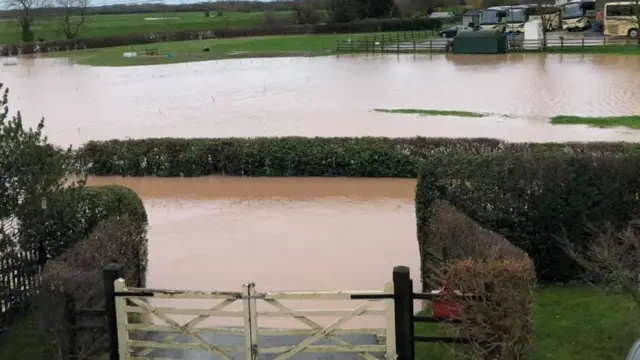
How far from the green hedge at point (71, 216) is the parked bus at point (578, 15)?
188 feet

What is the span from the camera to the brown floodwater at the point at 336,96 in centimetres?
2228

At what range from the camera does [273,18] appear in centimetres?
8981

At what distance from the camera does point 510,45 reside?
157ft

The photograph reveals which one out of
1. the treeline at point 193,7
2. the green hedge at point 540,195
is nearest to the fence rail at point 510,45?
the green hedge at point 540,195

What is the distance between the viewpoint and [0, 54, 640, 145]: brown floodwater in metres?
22.3

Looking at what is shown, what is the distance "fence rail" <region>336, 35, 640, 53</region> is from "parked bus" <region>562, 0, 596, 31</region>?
9.88m

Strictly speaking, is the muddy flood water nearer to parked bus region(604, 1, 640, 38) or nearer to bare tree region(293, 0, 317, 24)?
parked bus region(604, 1, 640, 38)

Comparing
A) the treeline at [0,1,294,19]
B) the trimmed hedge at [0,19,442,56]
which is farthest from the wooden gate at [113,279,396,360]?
the treeline at [0,1,294,19]

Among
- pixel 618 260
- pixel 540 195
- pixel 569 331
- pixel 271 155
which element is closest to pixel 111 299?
pixel 569 331

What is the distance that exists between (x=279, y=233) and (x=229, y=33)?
2647 inches

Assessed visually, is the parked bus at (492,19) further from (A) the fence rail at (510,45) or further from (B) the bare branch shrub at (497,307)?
(B) the bare branch shrub at (497,307)

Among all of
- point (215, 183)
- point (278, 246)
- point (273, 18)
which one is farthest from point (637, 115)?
point (273, 18)

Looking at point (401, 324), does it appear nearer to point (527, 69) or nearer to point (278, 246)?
point (278, 246)

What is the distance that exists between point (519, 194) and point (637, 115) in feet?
48.6
